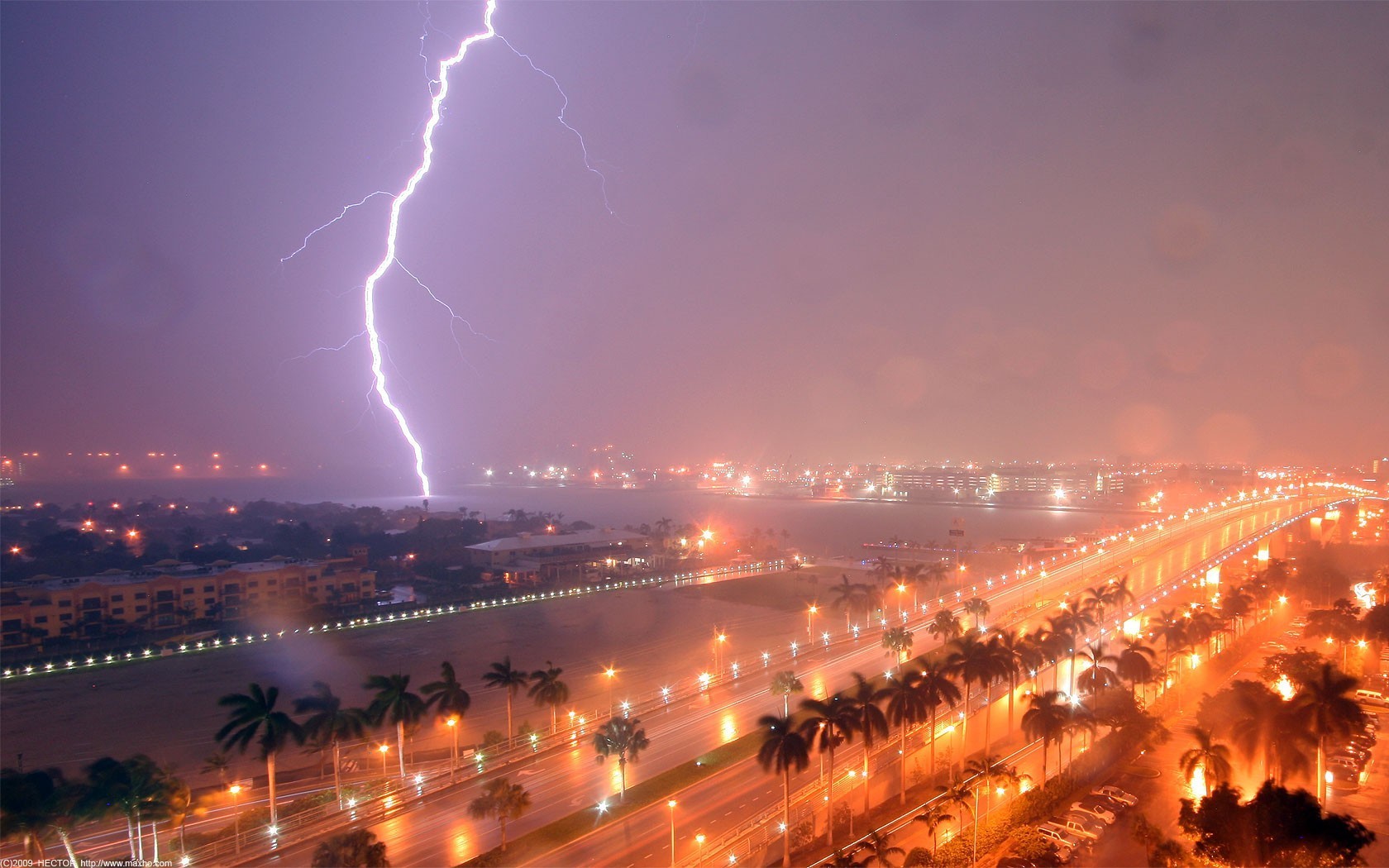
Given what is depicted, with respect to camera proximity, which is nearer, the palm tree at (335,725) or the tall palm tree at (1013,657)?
the palm tree at (335,725)

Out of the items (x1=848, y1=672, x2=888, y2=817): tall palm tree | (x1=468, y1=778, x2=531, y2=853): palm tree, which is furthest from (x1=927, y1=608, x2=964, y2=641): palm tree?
(x1=468, y1=778, x2=531, y2=853): palm tree

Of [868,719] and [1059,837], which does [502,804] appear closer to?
[868,719]

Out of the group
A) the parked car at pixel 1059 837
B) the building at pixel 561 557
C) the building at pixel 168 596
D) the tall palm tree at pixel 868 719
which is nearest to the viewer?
the parked car at pixel 1059 837

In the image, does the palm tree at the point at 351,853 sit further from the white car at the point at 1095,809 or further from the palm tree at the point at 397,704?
the white car at the point at 1095,809

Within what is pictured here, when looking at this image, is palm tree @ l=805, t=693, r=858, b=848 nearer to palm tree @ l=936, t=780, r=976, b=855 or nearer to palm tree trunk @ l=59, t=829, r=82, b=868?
palm tree @ l=936, t=780, r=976, b=855

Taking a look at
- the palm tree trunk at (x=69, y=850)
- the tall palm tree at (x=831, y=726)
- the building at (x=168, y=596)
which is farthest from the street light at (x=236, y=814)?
the building at (x=168, y=596)
